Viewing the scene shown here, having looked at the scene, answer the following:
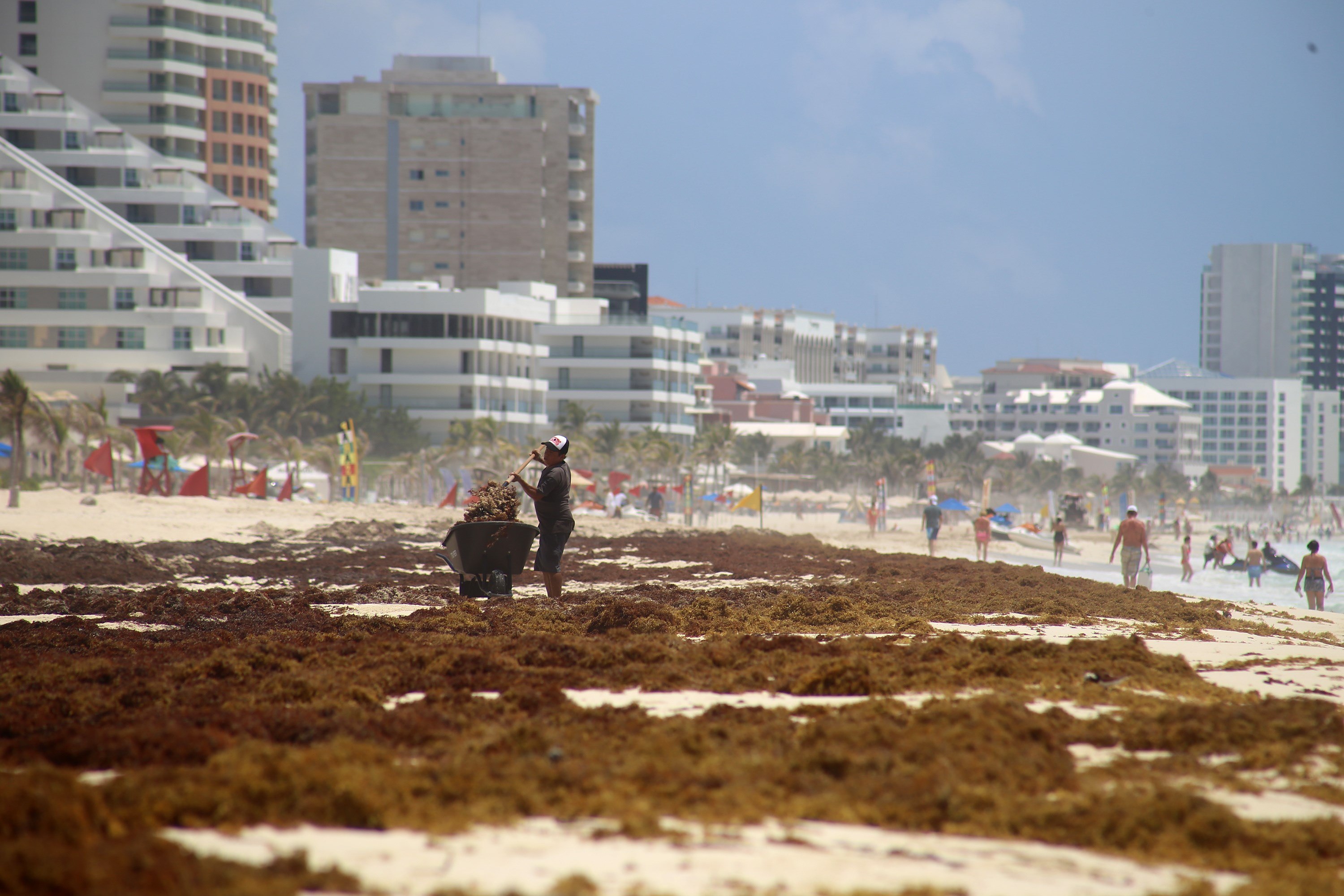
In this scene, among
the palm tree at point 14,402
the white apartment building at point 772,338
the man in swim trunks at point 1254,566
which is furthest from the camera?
the white apartment building at point 772,338

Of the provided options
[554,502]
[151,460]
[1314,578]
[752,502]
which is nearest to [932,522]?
[1314,578]

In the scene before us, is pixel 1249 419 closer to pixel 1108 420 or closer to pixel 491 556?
pixel 1108 420

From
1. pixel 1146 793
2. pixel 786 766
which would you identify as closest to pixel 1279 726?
pixel 1146 793

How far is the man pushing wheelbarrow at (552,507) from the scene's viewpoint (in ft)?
43.7

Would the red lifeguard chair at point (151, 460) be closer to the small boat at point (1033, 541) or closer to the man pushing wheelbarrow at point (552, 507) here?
the man pushing wheelbarrow at point (552, 507)

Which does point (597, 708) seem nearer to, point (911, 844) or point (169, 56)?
point (911, 844)

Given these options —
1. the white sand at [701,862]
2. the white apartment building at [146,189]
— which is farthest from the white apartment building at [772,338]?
the white sand at [701,862]

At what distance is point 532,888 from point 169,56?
104080mm

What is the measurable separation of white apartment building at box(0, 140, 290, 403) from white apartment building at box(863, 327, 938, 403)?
133068 millimetres

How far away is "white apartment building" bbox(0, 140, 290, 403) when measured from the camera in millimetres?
72875

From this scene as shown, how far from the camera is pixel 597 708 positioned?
7641 millimetres

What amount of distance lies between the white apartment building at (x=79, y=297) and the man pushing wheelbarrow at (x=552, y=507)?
6563 centimetres

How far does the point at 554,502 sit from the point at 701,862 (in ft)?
28.7

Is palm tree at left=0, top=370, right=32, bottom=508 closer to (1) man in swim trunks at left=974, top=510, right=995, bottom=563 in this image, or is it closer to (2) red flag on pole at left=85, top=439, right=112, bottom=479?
(2) red flag on pole at left=85, top=439, right=112, bottom=479
